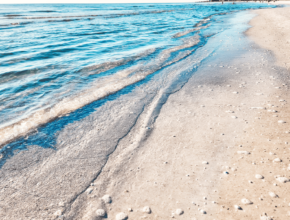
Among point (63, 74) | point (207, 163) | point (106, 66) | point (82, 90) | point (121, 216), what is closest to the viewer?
point (121, 216)

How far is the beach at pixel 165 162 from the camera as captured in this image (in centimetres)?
247

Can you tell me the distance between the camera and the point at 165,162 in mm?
3230

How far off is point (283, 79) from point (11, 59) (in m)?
11.9

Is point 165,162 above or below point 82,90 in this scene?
below

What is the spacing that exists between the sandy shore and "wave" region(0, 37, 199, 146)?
206 cm

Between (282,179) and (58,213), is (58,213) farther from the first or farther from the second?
(282,179)

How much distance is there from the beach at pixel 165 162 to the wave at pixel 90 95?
1.95 ft

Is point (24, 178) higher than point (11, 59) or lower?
lower

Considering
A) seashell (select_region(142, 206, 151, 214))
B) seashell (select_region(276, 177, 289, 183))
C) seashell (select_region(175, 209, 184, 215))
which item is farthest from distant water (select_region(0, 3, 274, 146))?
seashell (select_region(276, 177, 289, 183))

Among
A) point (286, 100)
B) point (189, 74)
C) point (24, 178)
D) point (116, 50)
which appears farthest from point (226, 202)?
point (116, 50)

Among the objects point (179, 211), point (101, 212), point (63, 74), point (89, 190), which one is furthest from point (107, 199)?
point (63, 74)

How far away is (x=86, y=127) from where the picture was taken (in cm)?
433

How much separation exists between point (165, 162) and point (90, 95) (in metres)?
3.54

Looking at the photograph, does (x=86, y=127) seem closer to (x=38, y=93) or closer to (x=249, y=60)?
(x=38, y=93)
